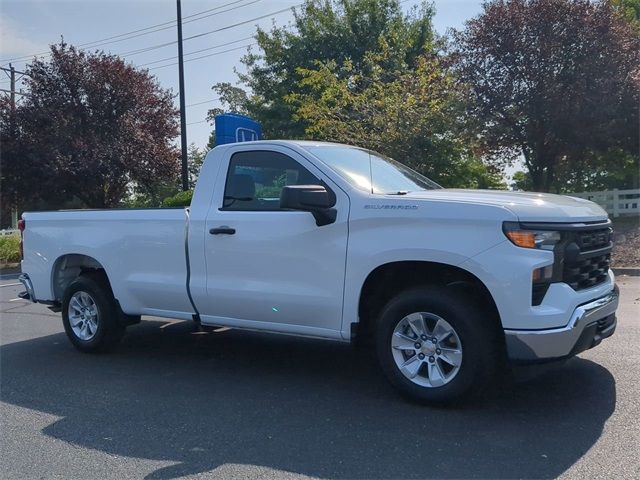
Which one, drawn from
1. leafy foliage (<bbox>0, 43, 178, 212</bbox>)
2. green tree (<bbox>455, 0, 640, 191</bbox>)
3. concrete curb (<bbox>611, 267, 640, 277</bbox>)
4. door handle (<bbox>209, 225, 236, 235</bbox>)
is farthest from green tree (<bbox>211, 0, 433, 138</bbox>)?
door handle (<bbox>209, 225, 236, 235</bbox>)

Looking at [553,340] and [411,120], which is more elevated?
[411,120]

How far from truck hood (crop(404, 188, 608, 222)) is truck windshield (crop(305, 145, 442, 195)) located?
0.38 meters

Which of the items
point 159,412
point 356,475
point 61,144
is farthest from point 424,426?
point 61,144

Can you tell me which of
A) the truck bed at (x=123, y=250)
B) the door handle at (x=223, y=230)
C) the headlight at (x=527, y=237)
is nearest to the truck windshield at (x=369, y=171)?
the door handle at (x=223, y=230)

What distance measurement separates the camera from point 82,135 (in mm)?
24422

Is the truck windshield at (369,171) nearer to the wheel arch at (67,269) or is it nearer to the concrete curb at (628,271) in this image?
the wheel arch at (67,269)

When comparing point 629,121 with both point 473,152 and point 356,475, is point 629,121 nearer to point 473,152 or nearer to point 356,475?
point 473,152

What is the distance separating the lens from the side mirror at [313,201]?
197 inches

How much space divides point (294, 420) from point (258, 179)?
215cm

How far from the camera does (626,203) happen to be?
19.5 m

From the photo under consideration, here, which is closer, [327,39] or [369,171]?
[369,171]

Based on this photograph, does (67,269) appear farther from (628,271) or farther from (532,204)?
(628,271)

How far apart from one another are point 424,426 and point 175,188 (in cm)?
2659

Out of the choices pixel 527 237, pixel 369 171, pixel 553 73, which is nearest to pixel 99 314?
pixel 369 171
